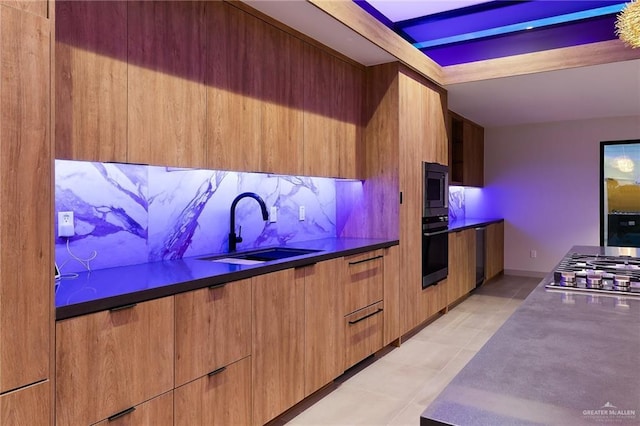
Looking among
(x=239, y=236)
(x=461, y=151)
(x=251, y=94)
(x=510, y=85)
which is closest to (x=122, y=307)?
(x=239, y=236)

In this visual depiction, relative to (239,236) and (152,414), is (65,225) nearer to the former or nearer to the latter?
(152,414)

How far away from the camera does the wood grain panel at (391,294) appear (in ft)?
11.1

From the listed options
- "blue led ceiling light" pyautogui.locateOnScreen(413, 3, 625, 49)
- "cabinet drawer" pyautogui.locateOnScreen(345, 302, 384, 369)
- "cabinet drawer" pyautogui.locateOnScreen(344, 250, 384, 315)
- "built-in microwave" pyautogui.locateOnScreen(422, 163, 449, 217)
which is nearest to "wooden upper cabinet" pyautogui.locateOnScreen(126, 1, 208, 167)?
"cabinet drawer" pyautogui.locateOnScreen(344, 250, 384, 315)

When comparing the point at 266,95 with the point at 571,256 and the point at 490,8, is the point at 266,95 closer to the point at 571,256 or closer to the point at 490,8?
the point at 571,256

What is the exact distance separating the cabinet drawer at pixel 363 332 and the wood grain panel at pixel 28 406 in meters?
1.87

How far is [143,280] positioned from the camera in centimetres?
176

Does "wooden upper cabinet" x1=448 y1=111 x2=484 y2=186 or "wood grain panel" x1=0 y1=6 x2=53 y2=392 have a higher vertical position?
"wooden upper cabinet" x1=448 y1=111 x2=484 y2=186

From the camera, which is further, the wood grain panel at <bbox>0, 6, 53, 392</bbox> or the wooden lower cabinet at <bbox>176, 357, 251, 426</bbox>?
the wooden lower cabinet at <bbox>176, 357, 251, 426</bbox>

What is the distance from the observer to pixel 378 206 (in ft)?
11.9

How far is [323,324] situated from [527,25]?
3.38 m

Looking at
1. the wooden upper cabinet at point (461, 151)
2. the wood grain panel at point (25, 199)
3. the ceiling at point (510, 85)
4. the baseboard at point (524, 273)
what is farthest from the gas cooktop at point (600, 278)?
the baseboard at point (524, 273)

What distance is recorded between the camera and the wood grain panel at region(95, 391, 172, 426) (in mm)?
1554

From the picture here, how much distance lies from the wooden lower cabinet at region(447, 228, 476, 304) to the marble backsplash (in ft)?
7.00

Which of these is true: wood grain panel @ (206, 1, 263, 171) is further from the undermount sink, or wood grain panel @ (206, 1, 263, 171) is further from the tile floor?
the tile floor
